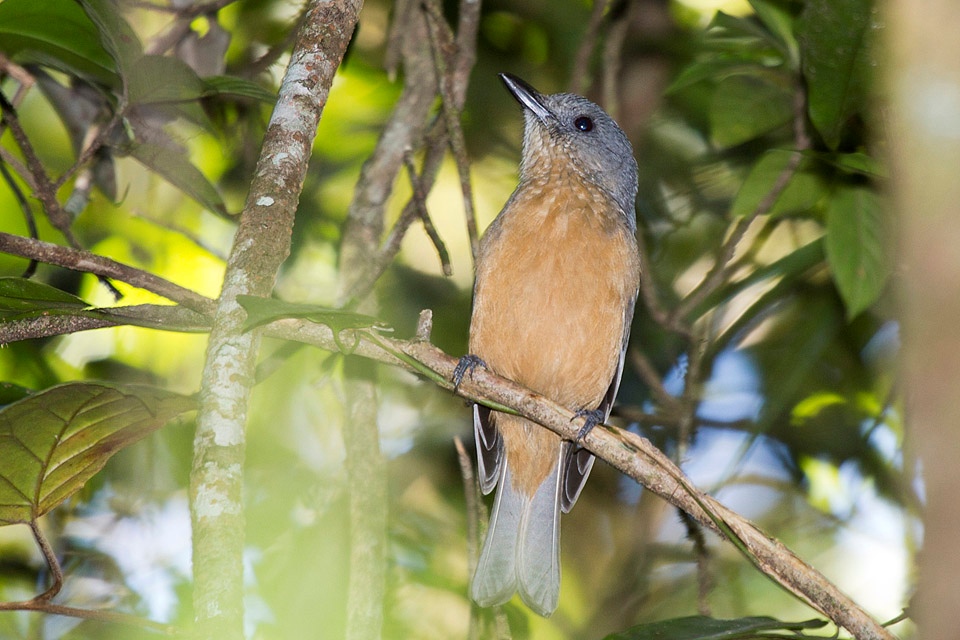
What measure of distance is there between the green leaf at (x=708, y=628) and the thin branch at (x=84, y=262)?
67.8 inches

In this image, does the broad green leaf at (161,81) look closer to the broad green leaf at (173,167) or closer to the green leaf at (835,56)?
the broad green leaf at (173,167)

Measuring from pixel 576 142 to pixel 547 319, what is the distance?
121 cm

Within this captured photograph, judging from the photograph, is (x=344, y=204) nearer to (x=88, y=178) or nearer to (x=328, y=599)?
(x=88, y=178)

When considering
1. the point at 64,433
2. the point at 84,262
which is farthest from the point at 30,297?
the point at 64,433

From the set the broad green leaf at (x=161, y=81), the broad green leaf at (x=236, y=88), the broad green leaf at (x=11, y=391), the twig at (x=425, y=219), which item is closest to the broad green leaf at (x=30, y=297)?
the broad green leaf at (x=11, y=391)

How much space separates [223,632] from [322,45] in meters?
1.69

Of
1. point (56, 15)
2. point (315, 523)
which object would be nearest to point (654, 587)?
point (315, 523)

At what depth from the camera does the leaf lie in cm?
257

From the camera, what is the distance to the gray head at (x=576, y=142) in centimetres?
465

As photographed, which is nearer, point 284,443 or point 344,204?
point 284,443

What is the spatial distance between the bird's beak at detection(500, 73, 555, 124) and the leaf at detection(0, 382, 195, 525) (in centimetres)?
273

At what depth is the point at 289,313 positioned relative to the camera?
2006mm

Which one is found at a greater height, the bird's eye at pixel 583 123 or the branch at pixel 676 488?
the bird's eye at pixel 583 123

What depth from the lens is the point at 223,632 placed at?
1.85 m
